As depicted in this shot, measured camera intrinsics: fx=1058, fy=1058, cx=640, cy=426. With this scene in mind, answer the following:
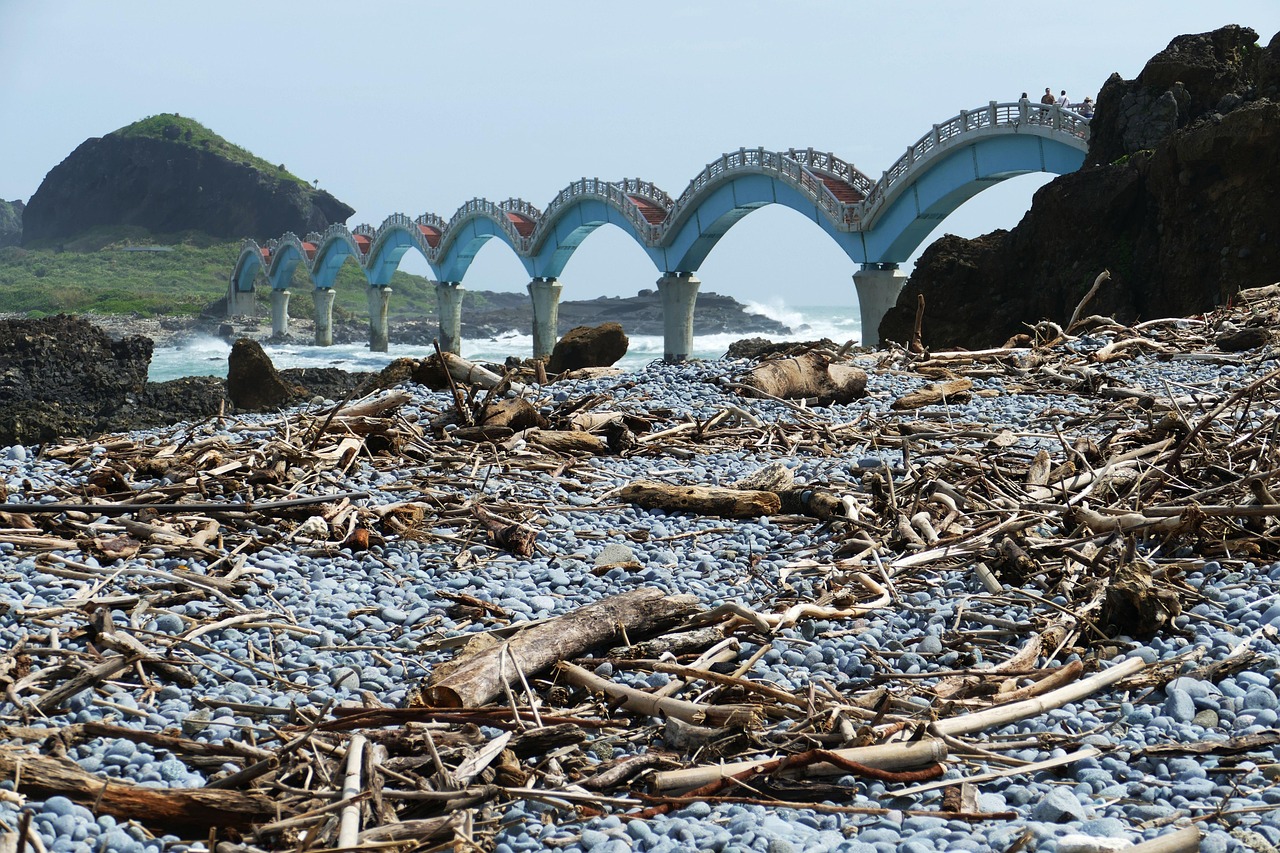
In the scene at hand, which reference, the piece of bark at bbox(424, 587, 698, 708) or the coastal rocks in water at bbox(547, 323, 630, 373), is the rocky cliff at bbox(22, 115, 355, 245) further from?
the piece of bark at bbox(424, 587, 698, 708)

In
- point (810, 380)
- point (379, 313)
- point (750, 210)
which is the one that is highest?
point (750, 210)

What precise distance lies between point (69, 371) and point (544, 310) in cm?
3662

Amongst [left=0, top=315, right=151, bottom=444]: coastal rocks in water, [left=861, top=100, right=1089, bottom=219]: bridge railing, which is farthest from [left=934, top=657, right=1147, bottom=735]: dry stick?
[left=861, top=100, right=1089, bottom=219]: bridge railing

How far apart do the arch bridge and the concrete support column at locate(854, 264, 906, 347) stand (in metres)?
0.03

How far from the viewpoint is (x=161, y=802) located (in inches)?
115

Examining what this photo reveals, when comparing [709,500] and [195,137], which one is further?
[195,137]

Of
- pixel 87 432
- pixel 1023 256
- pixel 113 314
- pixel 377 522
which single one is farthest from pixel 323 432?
pixel 113 314

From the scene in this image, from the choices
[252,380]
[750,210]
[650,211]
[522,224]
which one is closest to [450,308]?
[522,224]

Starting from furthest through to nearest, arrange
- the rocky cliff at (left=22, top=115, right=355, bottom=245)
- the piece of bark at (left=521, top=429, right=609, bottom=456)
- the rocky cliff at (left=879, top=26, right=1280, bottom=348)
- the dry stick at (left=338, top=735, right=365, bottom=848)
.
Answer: the rocky cliff at (left=22, top=115, right=355, bottom=245)
the rocky cliff at (left=879, top=26, right=1280, bottom=348)
the piece of bark at (left=521, top=429, right=609, bottom=456)
the dry stick at (left=338, top=735, right=365, bottom=848)

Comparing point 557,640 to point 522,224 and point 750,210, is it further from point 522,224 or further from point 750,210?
point 522,224

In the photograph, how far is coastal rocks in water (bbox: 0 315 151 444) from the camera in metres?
17.6

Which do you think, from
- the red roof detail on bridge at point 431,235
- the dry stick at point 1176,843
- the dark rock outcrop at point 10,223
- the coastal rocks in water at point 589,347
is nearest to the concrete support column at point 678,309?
the red roof detail on bridge at point 431,235

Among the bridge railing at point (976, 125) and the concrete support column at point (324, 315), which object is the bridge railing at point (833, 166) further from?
the concrete support column at point (324, 315)

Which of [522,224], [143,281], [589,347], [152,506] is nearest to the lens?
[152,506]
